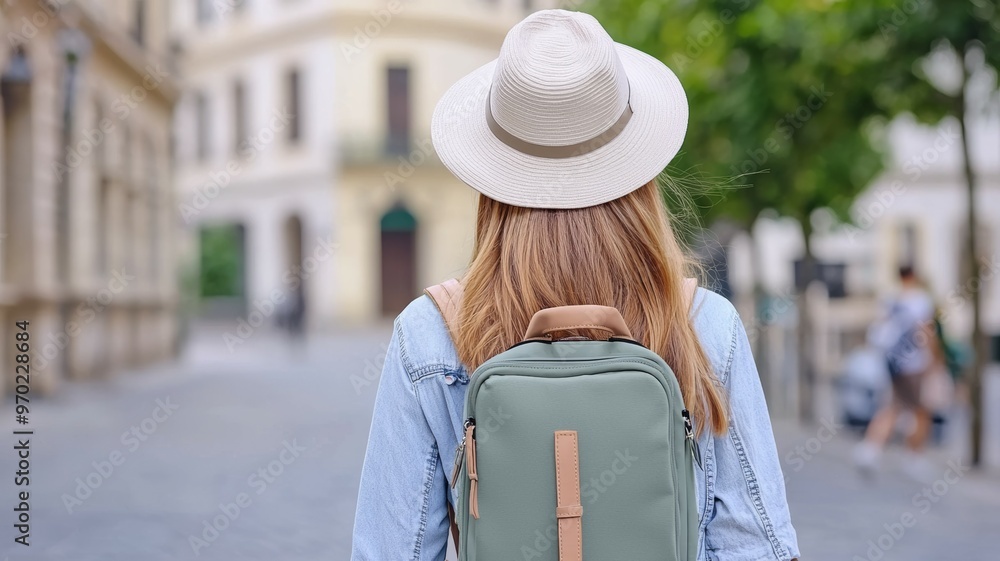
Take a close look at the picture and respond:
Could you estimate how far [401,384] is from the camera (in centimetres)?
175

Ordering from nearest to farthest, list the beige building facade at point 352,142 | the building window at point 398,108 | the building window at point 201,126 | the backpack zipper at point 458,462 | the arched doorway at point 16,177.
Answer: the backpack zipper at point 458,462 → the arched doorway at point 16,177 → the beige building facade at point 352,142 → the building window at point 398,108 → the building window at point 201,126

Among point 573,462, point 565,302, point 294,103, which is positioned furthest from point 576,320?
point 294,103

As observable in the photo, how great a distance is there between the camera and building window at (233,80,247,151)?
123 feet

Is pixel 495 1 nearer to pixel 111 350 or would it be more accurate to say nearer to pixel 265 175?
pixel 265 175

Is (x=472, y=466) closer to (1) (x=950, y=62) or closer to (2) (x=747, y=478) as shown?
(2) (x=747, y=478)

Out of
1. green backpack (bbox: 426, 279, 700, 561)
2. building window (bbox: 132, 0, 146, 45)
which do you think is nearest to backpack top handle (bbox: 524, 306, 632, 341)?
green backpack (bbox: 426, 279, 700, 561)

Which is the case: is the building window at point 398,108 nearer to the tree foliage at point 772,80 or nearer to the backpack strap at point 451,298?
the tree foliage at point 772,80

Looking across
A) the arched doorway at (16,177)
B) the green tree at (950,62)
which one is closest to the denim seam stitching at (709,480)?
the green tree at (950,62)

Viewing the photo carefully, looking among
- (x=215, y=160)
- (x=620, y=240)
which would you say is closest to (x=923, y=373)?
(x=620, y=240)

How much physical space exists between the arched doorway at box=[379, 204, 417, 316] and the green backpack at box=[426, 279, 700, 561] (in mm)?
34114

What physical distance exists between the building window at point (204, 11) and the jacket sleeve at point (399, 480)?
38.4m

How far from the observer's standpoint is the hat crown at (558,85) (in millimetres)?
1763

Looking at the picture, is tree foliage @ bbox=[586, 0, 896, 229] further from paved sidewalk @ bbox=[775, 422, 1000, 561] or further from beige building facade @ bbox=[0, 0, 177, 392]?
beige building facade @ bbox=[0, 0, 177, 392]

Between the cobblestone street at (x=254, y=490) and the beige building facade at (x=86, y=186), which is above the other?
the beige building facade at (x=86, y=186)
